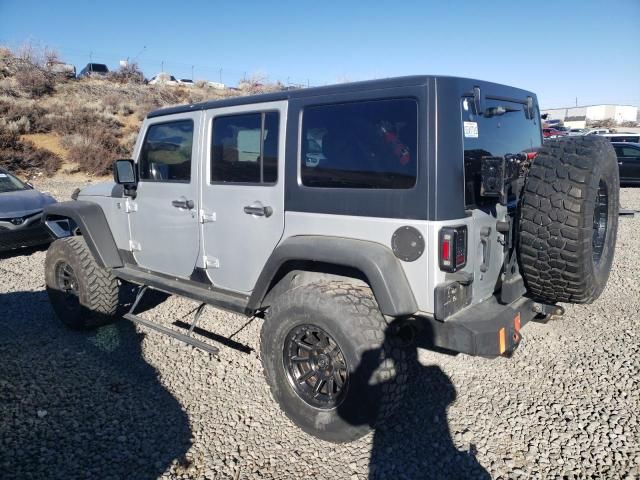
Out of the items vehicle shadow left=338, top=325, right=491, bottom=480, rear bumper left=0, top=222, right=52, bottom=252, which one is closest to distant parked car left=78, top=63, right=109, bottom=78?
rear bumper left=0, top=222, right=52, bottom=252

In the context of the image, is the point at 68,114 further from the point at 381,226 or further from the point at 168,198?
the point at 381,226

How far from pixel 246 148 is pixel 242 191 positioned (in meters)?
0.32

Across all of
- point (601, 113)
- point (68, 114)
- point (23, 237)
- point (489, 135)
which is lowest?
point (23, 237)

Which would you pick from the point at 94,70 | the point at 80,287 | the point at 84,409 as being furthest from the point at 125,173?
the point at 94,70

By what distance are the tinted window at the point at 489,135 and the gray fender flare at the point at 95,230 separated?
3.36 m

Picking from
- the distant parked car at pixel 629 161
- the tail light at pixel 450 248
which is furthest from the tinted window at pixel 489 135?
the distant parked car at pixel 629 161

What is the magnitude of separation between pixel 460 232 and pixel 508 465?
1365 millimetres

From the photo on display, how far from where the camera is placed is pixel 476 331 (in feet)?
8.56

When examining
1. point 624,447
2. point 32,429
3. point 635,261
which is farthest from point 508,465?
point 635,261

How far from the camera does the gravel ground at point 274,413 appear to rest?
9.11ft

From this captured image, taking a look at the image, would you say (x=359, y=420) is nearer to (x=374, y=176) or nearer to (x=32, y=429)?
(x=374, y=176)

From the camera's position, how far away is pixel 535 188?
272 cm

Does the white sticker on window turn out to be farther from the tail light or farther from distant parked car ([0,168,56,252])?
distant parked car ([0,168,56,252])

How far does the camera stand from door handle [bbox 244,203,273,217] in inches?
131
